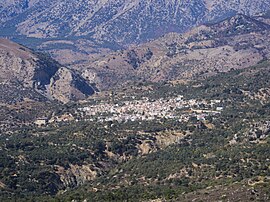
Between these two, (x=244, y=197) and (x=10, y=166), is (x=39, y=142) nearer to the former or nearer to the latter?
(x=10, y=166)

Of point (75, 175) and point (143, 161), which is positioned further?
point (75, 175)

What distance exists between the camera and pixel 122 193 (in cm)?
12062

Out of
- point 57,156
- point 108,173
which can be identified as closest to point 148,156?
point 108,173

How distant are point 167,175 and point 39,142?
4947 cm

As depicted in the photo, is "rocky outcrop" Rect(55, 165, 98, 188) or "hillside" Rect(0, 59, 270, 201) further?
"rocky outcrop" Rect(55, 165, 98, 188)

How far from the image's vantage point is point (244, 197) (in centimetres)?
10300

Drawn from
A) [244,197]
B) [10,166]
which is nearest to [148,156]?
[10,166]

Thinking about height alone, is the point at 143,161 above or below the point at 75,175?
below

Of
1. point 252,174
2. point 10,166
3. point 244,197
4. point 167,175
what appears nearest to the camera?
point 244,197

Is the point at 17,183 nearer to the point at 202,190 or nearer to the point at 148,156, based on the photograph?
the point at 148,156

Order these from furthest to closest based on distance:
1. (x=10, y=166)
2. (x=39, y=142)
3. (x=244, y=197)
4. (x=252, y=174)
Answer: (x=39, y=142), (x=10, y=166), (x=252, y=174), (x=244, y=197)

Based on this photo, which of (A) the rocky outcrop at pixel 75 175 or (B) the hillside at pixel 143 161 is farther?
(A) the rocky outcrop at pixel 75 175

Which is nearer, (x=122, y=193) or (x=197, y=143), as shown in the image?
(x=122, y=193)

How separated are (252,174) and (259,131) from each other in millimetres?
41271
